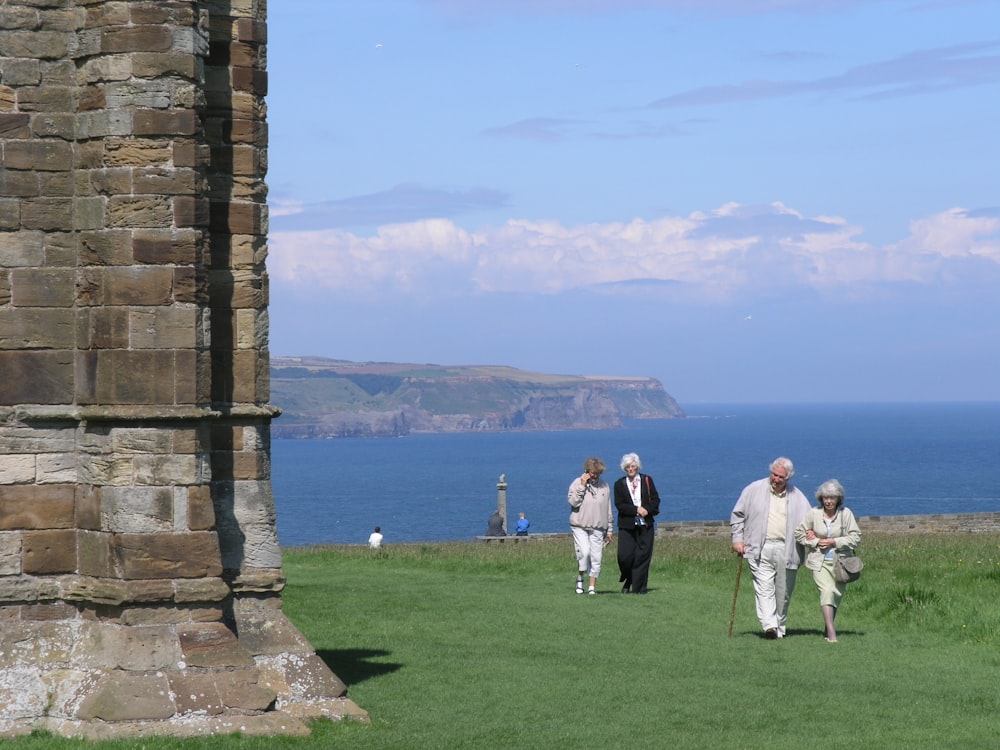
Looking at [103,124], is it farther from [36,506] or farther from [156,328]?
[36,506]

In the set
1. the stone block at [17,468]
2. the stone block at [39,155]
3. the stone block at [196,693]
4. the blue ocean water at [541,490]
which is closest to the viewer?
the stone block at [196,693]

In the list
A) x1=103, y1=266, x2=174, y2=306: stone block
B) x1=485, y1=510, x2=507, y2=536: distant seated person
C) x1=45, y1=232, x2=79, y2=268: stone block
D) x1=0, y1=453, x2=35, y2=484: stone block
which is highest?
x1=45, y1=232, x2=79, y2=268: stone block

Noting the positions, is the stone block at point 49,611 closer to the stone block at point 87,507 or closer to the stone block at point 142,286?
the stone block at point 87,507

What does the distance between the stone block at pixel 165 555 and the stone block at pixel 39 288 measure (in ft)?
6.17

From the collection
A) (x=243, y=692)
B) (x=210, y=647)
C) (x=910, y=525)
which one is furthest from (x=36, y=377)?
(x=910, y=525)

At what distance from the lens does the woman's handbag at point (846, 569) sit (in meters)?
15.6

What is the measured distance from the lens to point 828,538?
15.8 metres

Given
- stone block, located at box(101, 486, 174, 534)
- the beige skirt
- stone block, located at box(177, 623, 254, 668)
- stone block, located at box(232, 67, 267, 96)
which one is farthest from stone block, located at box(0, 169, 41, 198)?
the beige skirt

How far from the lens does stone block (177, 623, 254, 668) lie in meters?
10.7

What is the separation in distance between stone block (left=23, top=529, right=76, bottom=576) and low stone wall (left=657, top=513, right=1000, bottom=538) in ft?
88.4

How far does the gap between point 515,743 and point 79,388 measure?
418cm

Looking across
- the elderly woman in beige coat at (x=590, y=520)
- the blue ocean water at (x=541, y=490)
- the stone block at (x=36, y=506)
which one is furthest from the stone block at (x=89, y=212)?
the blue ocean water at (x=541, y=490)

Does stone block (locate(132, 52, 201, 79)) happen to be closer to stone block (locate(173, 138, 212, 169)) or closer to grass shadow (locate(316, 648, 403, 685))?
stone block (locate(173, 138, 212, 169))

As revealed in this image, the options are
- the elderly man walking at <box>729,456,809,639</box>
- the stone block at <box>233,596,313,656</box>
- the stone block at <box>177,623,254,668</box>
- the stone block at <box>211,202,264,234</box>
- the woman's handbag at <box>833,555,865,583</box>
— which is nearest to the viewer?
the stone block at <box>177,623,254,668</box>
